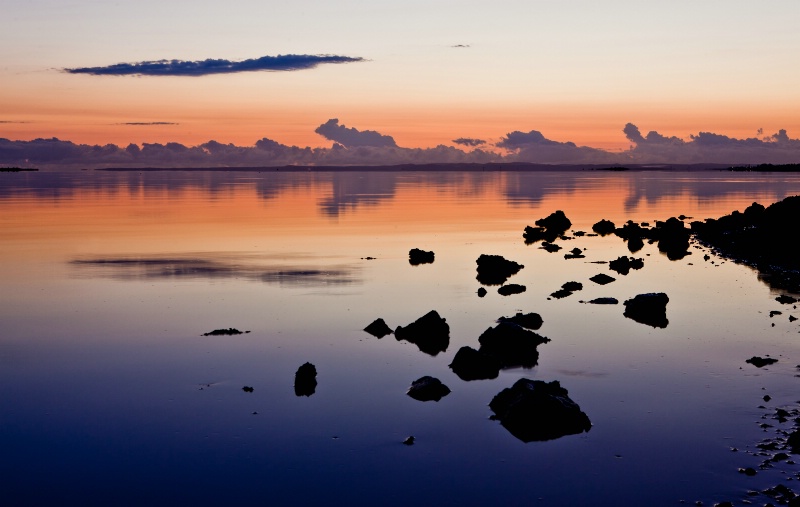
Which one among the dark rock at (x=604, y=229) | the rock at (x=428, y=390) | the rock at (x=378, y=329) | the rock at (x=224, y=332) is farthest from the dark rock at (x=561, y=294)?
the dark rock at (x=604, y=229)

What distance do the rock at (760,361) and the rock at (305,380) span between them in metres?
13.5

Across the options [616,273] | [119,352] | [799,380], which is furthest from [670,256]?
[119,352]

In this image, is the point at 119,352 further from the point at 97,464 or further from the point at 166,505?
the point at 166,505

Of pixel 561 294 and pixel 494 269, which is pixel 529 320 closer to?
pixel 561 294

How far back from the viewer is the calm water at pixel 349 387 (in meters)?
15.9

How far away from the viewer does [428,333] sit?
1073 inches

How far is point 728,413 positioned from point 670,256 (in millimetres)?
34359

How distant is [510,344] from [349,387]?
6.07 m

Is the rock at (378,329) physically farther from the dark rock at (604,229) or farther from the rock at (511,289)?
the dark rock at (604,229)

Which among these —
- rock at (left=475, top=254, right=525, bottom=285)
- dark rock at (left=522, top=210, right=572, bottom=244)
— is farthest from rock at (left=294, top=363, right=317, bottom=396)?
dark rock at (left=522, top=210, right=572, bottom=244)

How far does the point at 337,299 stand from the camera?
34.7 metres

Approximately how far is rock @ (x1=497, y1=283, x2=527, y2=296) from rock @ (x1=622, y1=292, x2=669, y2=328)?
661cm

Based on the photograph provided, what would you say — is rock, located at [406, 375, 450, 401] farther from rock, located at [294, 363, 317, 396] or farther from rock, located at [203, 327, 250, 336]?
rock, located at [203, 327, 250, 336]

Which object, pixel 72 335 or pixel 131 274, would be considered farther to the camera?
pixel 131 274
